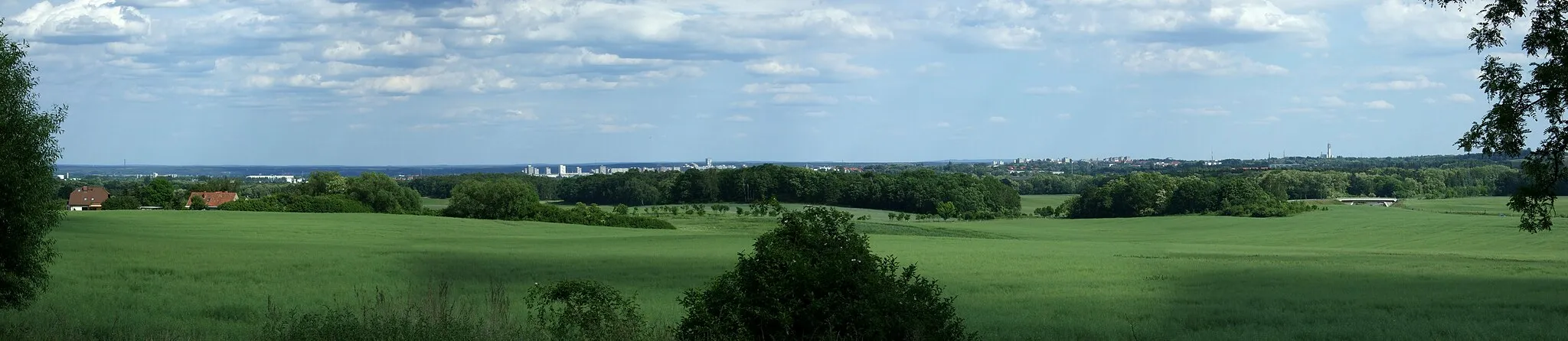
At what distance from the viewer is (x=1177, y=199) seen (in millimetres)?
105500

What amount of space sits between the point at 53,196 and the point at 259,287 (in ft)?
26.9

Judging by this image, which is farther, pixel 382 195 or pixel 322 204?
pixel 382 195

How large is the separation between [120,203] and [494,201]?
36.5m

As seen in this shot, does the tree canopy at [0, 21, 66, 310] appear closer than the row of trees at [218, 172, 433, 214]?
Yes

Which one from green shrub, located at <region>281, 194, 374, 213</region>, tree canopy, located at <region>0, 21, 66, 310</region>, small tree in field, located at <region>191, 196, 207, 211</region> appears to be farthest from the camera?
small tree in field, located at <region>191, 196, 207, 211</region>

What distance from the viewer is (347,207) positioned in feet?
302

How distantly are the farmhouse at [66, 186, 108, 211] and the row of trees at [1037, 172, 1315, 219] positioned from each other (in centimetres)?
9377

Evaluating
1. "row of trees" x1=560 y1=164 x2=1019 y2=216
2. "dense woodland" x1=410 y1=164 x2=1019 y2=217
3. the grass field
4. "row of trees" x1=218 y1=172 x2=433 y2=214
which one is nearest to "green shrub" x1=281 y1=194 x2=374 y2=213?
"row of trees" x1=218 y1=172 x2=433 y2=214

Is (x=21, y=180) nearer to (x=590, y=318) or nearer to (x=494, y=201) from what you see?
(x=590, y=318)

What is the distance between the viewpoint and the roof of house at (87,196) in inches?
4129

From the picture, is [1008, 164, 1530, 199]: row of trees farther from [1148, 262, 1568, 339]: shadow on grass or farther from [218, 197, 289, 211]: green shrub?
[1148, 262, 1568, 339]: shadow on grass

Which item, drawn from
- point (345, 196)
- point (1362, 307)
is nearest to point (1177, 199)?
point (345, 196)

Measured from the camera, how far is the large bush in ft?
32.5

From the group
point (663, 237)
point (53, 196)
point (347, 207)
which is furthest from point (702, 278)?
point (347, 207)
